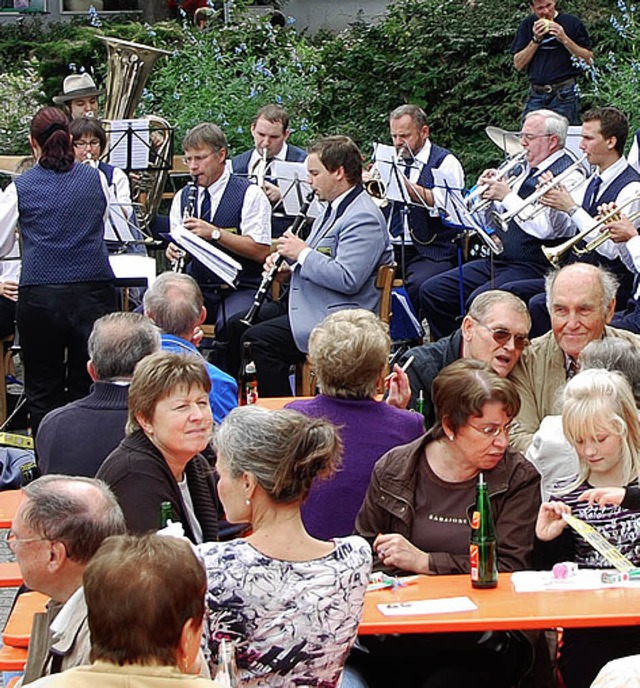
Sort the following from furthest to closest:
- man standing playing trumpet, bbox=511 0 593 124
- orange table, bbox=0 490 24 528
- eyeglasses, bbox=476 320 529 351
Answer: man standing playing trumpet, bbox=511 0 593 124 → eyeglasses, bbox=476 320 529 351 → orange table, bbox=0 490 24 528

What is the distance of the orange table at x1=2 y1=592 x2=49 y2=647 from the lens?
367cm

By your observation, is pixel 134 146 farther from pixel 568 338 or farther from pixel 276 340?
pixel 568 338

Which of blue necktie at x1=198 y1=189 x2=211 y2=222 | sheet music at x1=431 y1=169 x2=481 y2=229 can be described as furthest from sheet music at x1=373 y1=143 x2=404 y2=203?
blue necktie at x1=198 y1=189 x2=211 y2=222

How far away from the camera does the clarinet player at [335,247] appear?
24.8 ft

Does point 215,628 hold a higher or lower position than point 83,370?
higher

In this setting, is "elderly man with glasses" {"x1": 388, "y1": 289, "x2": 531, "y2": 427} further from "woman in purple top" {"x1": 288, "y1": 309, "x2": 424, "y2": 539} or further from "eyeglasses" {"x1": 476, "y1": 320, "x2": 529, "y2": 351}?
Answer: "woman in purple top" {"x1": 288, "y1": 309, "x2": 424, "y2": 539}

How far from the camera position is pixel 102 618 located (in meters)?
2.66

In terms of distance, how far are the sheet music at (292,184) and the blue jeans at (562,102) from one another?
3635 mm

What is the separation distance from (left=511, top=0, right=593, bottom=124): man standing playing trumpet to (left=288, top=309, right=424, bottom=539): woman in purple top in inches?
294

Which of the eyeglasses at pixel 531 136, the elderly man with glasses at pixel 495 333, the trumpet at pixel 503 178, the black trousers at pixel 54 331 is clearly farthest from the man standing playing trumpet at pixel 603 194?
the black trousers at pixel 54 331

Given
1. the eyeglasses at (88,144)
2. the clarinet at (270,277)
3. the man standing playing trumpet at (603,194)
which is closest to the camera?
the man standing playing trumpet at (603,194)

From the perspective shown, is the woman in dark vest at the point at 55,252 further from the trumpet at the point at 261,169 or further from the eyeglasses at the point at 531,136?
the eyeglasses at the point at 531,136

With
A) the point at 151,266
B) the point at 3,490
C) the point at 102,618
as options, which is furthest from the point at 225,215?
the point at 102,618

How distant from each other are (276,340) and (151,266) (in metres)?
0.84
